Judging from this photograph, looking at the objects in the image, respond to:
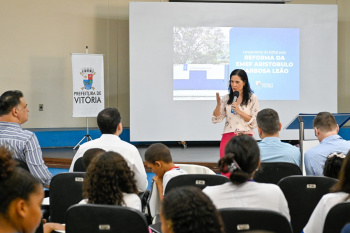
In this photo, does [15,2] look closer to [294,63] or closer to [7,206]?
[294,63]

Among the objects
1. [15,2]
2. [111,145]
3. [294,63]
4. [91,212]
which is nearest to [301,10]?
[294,63]

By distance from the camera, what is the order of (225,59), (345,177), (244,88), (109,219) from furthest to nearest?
(225,59) → (244,88) → (345,177) → (109,219)

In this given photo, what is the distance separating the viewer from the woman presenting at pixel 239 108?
4695mm

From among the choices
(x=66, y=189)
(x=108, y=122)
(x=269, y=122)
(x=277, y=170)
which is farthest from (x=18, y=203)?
(x=269, y=122)

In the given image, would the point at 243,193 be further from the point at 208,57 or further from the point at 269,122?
the point at 208,57

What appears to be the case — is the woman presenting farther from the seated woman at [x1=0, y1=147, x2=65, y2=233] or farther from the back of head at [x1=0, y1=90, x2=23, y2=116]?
the seated woman at [x1=0, y1=147, x2=65, y2=233]

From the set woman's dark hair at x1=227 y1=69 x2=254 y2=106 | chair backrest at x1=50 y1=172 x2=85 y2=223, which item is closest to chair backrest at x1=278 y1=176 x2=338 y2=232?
chair backrest at x1=50 y1=172 x2=85 y2=223

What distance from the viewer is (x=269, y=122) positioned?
359cm

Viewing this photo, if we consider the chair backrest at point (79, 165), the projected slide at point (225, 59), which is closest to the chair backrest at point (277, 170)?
the chair backrest at point (79, 165)

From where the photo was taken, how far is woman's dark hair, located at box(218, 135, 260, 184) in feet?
7.36

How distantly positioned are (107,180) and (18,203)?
0.74 m

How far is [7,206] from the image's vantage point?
5.04ft

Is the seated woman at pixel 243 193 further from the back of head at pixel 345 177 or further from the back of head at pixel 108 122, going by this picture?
the back of head at pixel 108 122

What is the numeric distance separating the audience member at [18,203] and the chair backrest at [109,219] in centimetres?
48
